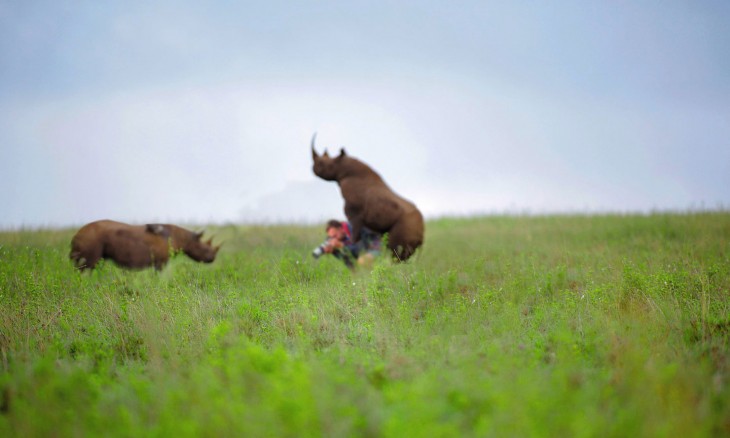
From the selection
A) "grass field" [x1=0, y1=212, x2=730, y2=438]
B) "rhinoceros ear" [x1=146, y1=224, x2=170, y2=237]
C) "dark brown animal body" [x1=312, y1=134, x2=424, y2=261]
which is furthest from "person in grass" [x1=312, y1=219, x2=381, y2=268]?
"rhinoceros ear" [x1=146, y1=224, x2=170, y2=237]

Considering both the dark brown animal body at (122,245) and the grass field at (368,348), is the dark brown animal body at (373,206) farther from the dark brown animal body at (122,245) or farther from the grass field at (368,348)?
the dark brown animal body at (122,245)

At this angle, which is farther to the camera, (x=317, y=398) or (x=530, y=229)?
(x=530, y=229)

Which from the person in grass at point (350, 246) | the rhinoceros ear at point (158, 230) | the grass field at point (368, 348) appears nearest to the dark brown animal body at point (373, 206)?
the person in grass at point (350, 246)

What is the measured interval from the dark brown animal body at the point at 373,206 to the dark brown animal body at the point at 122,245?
2816 mm

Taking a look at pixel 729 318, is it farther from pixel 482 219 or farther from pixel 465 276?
pixel 482 219

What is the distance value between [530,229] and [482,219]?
5704 mm

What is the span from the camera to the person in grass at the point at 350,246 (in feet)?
33.1

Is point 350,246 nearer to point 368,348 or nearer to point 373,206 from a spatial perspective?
point 373,206

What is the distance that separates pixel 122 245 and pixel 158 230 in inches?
28.1

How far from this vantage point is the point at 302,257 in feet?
32.3

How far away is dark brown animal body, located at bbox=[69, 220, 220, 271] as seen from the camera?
30.1 ft

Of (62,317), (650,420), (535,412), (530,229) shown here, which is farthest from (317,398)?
(530,229)

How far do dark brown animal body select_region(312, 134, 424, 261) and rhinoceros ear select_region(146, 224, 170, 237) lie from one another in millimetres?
2754

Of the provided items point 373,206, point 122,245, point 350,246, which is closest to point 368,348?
point 373,206
